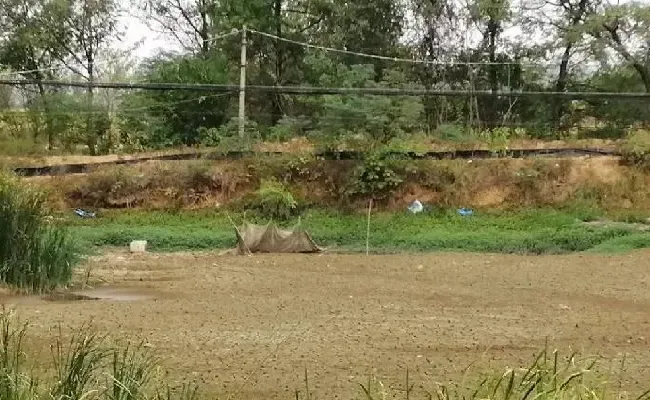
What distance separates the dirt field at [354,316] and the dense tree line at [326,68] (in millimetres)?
7926

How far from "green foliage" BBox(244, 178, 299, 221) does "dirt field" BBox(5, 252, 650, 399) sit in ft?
14.2

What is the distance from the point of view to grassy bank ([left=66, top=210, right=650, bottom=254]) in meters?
15.3

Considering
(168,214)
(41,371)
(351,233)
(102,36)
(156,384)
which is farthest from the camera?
(102,36)

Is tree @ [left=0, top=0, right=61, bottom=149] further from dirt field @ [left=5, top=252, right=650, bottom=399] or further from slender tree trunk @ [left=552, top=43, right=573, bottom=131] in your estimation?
slender tree trunk @ [left=552, top=43, right=573, bottom=131]

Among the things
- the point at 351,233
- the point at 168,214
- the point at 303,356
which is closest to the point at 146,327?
the point at 303,356

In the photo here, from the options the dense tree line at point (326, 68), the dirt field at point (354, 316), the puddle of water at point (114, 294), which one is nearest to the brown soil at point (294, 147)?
the dense tree line at point (326, 68)

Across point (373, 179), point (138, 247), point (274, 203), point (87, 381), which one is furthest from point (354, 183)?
point (87, 381)

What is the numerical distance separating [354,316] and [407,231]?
8.75 meters

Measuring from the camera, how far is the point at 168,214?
17969 mm

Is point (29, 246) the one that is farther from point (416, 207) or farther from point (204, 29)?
point (204, 29)

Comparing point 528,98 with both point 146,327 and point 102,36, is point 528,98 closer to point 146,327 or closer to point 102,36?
point 102,36

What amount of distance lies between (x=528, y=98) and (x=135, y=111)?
9.99 metres

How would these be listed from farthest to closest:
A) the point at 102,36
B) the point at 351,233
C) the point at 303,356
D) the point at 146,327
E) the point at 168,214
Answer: the point at 102,36 → the point at 168,214 → the point at 351,233 → the point at 146,327 → the point at 303,356

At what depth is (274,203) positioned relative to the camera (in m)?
17.4
